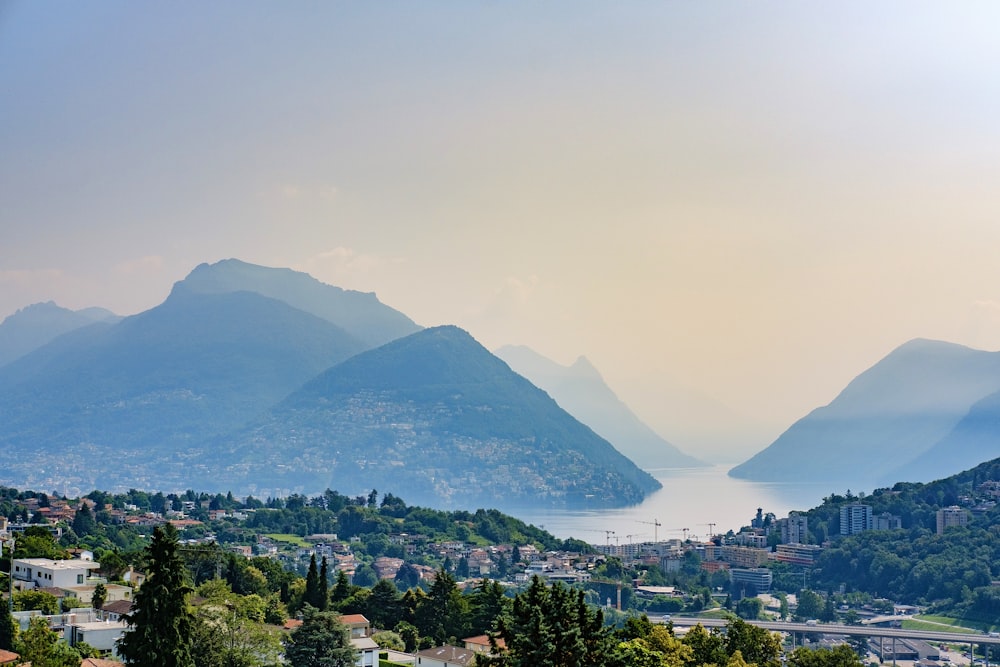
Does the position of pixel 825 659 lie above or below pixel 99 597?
below

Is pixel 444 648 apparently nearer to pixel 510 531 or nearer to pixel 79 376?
pixel 510 531

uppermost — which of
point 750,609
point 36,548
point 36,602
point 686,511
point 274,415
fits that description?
point 274,415

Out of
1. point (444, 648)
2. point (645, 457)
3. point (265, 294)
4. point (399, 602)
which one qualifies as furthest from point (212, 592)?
point (645, 457)

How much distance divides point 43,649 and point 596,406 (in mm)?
167024

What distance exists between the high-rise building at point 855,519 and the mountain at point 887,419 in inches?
2845

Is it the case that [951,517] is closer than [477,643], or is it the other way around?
[477,643]

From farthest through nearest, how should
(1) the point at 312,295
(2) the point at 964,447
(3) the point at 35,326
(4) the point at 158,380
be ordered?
(3) the point at 35,326 < (1) the point at 312,295 < (4) the point at 158,380 < (2) the point at 964,447

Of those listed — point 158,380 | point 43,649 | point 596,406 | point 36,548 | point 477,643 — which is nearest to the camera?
point 43,649

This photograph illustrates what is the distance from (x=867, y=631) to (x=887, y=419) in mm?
111319

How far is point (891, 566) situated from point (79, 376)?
4096 inches

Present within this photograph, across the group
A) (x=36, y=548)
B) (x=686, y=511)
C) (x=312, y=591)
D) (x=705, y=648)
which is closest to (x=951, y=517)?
(x=312, y=591)

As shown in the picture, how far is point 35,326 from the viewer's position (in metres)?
160

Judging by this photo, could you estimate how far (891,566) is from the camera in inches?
1917

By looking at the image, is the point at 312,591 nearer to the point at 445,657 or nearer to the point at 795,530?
the point at 445,657
